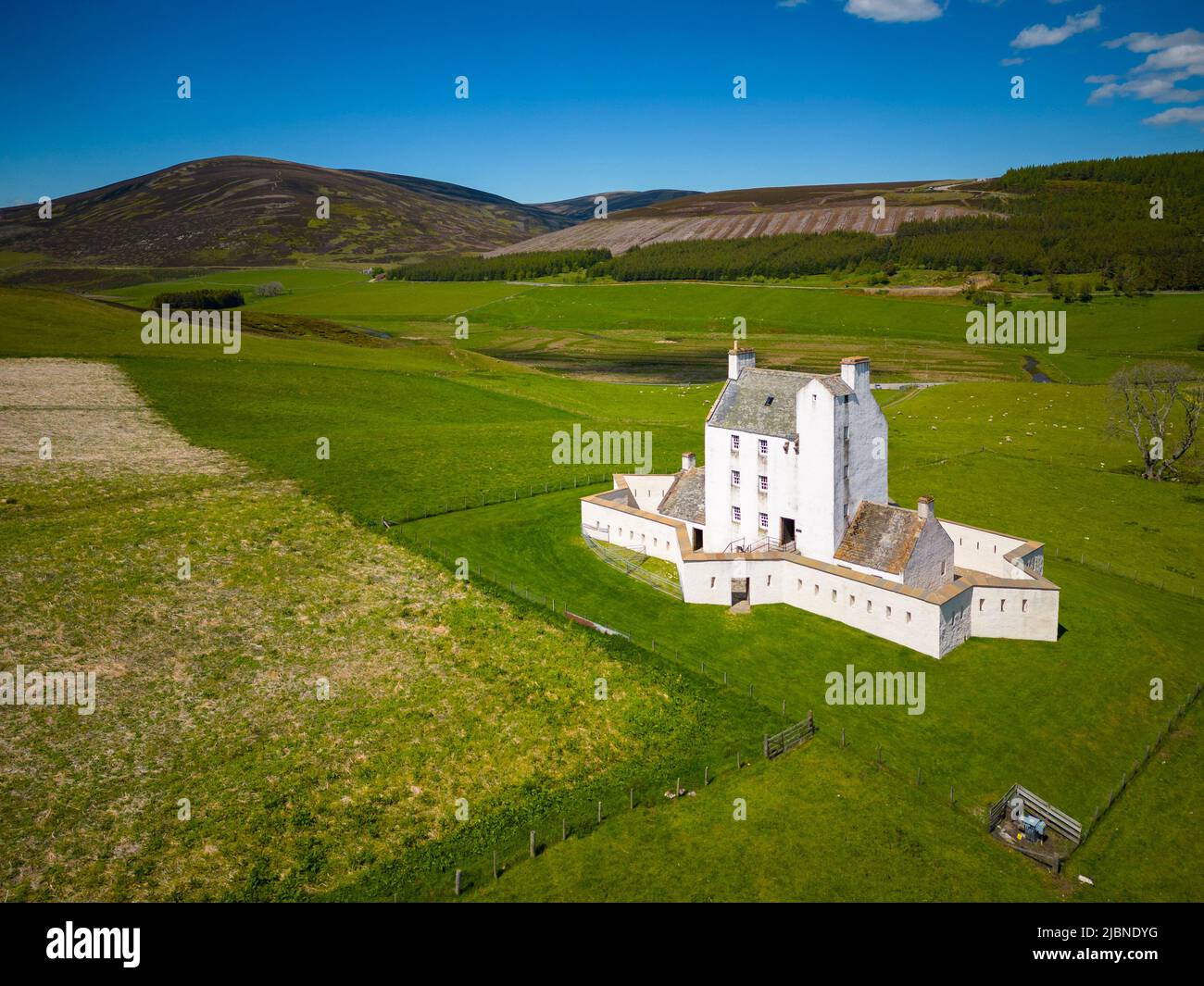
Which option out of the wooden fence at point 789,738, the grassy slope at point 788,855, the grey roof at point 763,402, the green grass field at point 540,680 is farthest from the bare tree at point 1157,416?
the grassy slope at point 788,855

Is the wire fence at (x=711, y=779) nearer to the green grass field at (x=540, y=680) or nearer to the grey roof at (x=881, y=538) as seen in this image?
the green grass field at (x=540, y=680)

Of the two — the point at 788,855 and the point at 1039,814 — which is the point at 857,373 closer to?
the point at 1039,814

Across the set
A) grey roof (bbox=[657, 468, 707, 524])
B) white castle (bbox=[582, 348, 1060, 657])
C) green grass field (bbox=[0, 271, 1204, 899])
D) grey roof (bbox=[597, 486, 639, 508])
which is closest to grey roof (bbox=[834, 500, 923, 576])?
white castle (bbox=[582, 348, 1060, 657])

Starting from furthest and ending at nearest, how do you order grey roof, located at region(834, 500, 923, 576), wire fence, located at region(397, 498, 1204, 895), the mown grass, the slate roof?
1. the slate roof
2. grey roof, located at region(834, 500, 923, 576)
3. wire fence, located at region(397, 498, 1204, 895)
4. the mown grass

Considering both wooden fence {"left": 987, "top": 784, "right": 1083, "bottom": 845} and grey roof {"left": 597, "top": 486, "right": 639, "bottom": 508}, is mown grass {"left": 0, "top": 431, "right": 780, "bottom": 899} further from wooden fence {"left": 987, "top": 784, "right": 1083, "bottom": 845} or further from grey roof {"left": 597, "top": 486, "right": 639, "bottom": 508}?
grey roof {"left": 597, "top": 486, "right": 639, "bottom": 508}

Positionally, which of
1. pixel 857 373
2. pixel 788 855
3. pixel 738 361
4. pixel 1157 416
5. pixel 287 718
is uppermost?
pixel 738 361

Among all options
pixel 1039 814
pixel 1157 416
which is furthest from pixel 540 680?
pixel 1157 416

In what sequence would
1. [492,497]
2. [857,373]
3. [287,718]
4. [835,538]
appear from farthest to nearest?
1. [492,497]
2. [835,538]
3. [857,373]
4. [287,718]
